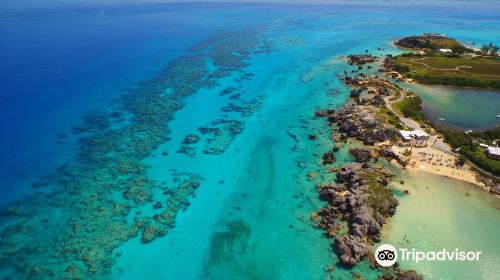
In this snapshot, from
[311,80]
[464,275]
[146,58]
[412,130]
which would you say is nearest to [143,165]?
[464,275]

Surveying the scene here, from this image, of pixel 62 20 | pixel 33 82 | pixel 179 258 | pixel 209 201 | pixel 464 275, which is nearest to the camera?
pixel 464 275

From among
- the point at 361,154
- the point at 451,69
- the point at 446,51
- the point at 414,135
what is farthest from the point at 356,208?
the point at 446,51

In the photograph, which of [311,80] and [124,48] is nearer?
[311,80]

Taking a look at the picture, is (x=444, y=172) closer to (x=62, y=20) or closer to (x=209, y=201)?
(x=209, y=201)

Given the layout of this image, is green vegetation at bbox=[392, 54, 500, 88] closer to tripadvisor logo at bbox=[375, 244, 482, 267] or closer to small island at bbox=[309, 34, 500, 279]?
small island at bbox=[309, 34, 500, 279]

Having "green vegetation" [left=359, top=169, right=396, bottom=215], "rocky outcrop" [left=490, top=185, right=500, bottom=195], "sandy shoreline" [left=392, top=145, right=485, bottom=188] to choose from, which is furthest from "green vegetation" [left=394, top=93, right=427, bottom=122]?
"green vegetation" [left=359, top=169, right=396, bottom=215]

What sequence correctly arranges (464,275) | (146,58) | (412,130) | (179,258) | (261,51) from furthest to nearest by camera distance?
(261,51)
(146,58)
(412,130)
(179,258)
(464,275)

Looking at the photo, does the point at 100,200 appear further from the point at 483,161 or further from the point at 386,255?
the point at 483,161
